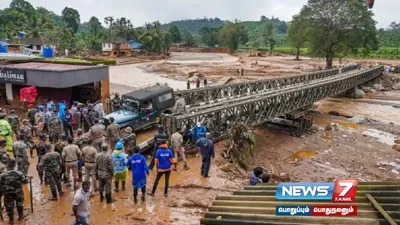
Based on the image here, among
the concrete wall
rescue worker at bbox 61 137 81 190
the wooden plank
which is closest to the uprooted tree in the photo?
rescue worker at bbox 61 137 81 190

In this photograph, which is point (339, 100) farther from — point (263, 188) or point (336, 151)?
point (263, 188)

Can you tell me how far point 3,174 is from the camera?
22.4 feet

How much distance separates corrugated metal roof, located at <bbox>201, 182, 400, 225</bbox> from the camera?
4.39m

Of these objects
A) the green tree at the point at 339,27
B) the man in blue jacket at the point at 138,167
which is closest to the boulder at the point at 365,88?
the green tree at the point at 339,27

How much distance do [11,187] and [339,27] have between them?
128 ft

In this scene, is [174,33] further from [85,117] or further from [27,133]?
[27,133]

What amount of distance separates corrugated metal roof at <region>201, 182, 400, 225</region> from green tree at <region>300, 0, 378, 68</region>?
120 feet

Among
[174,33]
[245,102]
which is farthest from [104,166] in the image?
[174,33]

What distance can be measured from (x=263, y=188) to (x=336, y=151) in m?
11.4

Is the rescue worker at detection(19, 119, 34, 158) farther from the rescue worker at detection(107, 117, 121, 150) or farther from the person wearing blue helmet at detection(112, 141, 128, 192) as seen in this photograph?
the person wearing blue helmet at detection(112, 141, 128, 192)

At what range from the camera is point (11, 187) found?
6898 mm

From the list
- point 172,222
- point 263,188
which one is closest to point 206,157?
point 172,222

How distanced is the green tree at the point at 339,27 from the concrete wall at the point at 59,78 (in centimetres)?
2942

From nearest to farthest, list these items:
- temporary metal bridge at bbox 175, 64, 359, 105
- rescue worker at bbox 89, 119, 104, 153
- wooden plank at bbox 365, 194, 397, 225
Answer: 1. wooden plank at bbox 365, 194, 397, 225
2. rescue worker at bbox 89, 119, 104, 153
3. temporary metal bridge at bbox 175, 64, 359, 105
